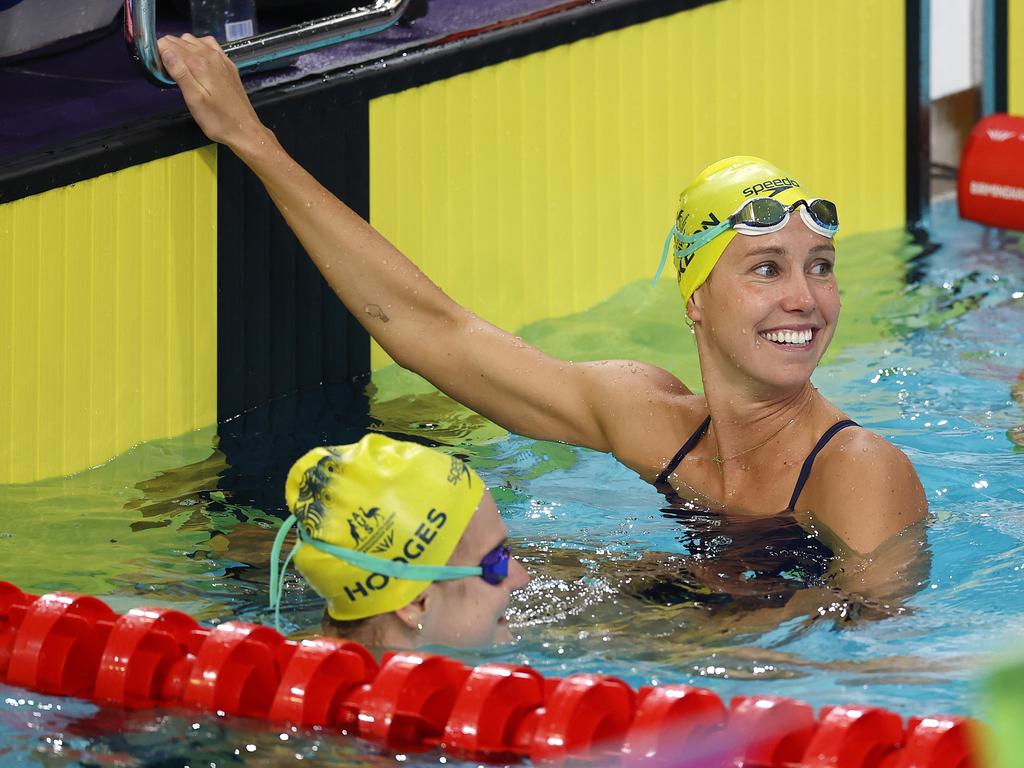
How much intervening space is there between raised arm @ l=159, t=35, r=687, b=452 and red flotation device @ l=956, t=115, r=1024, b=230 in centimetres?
270

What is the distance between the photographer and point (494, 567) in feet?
7.97

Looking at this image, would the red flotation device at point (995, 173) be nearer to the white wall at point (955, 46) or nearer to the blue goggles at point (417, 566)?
the white wall at point (955, 46)

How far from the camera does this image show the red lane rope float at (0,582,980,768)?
2.20 m

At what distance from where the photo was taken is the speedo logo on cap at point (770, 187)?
123 inches

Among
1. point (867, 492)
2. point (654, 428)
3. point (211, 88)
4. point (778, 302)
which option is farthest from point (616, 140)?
point (867, 492)

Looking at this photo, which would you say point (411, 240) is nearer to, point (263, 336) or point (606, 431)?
point (263, 336)

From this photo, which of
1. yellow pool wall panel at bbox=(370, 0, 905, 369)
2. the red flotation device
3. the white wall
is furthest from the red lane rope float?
the white wall

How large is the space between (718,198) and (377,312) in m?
0.72

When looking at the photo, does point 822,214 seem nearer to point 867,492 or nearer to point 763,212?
point 763,212

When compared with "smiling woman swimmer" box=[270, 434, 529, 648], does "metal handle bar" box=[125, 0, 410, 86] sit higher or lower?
higher

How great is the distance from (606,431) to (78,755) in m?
1.43

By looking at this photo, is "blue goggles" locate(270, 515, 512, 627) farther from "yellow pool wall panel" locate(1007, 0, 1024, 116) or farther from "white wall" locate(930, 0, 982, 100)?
"yellow pool wall panel" locate(1007, 0, 1024, 116)

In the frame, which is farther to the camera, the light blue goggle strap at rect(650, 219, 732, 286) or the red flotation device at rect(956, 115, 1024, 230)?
the red flotation device at rect(956, 115, 1024, 230)

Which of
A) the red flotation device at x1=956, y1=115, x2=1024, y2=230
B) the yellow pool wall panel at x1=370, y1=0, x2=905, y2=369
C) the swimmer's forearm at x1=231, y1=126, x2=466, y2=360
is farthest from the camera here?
the red flotation device at x1=956, y1=115, x2=1024, y2=230
